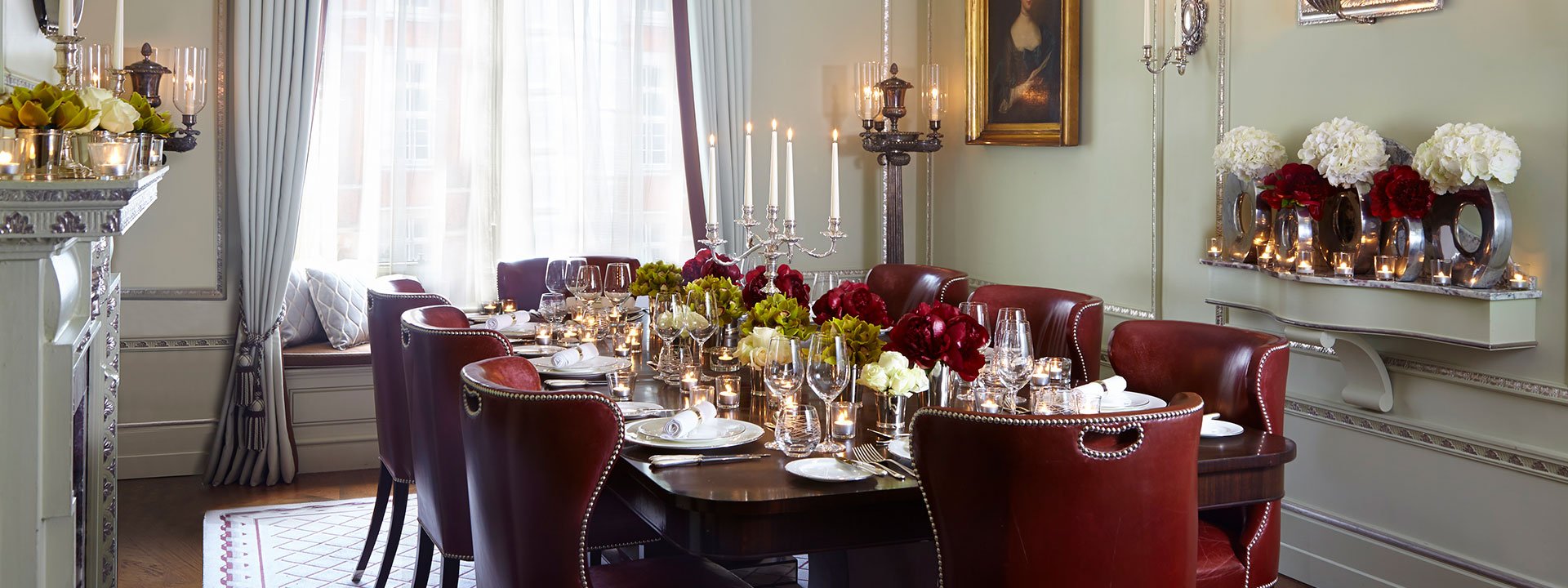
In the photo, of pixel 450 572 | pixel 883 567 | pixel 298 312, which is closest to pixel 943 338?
pixel 883 567

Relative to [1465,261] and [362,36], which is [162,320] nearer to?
[362,36]

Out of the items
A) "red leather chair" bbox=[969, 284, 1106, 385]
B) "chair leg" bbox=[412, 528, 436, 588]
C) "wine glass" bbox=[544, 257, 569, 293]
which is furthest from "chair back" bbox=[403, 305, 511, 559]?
"red leather chair" bbox=[969, 284, 1106, 385]

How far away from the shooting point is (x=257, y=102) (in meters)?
5.12

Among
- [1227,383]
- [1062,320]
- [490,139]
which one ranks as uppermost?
[490,139]

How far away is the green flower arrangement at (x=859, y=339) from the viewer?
246 cm

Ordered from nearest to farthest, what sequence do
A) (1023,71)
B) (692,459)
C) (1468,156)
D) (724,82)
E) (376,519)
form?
(692,459), (1468,156), (376,519), (1023,71), (724,82)

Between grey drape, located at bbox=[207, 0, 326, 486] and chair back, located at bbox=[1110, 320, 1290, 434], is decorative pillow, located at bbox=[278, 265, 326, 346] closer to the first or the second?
grey drape, located at bbox=[207, 0, 326, 486]

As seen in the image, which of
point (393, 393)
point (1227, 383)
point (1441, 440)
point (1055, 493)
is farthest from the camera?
point (393, 393)

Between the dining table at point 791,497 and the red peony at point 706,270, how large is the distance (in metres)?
1.24

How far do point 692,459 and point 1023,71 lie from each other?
3.52 m

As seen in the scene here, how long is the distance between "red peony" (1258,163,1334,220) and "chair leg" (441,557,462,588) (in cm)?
253

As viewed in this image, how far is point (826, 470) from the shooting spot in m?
2.16

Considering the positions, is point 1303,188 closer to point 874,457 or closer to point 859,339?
point 859,339

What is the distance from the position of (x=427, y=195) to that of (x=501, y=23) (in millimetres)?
852
